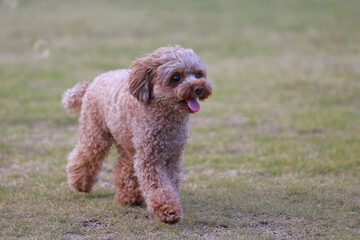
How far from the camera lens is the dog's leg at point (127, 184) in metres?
5.12

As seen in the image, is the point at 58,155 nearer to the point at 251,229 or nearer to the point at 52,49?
the point at 251,229

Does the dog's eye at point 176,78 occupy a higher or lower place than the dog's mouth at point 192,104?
higher

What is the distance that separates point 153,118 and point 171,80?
40cm

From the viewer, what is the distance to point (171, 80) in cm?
442

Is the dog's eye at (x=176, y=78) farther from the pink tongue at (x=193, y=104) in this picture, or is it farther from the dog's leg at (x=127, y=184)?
the dog's leg at (x=127, y=184)

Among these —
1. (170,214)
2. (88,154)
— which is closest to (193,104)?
(170,214)

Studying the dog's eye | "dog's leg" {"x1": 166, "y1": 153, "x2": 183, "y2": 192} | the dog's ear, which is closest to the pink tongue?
the dog's eye

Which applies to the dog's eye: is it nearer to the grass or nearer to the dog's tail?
the grass

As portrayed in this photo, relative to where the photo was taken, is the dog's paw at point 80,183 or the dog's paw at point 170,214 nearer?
the dog's paw at point 170,214

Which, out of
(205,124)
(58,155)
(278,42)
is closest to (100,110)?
(58,155)

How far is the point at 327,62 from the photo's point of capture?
14.0 m

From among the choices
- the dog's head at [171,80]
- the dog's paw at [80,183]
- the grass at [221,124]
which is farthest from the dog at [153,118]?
the dog's paw at [80,183]

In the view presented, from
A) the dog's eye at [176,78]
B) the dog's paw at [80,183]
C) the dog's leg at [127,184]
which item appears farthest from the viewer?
A: the dog's paw at [80,183]

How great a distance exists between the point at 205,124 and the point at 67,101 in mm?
3845
